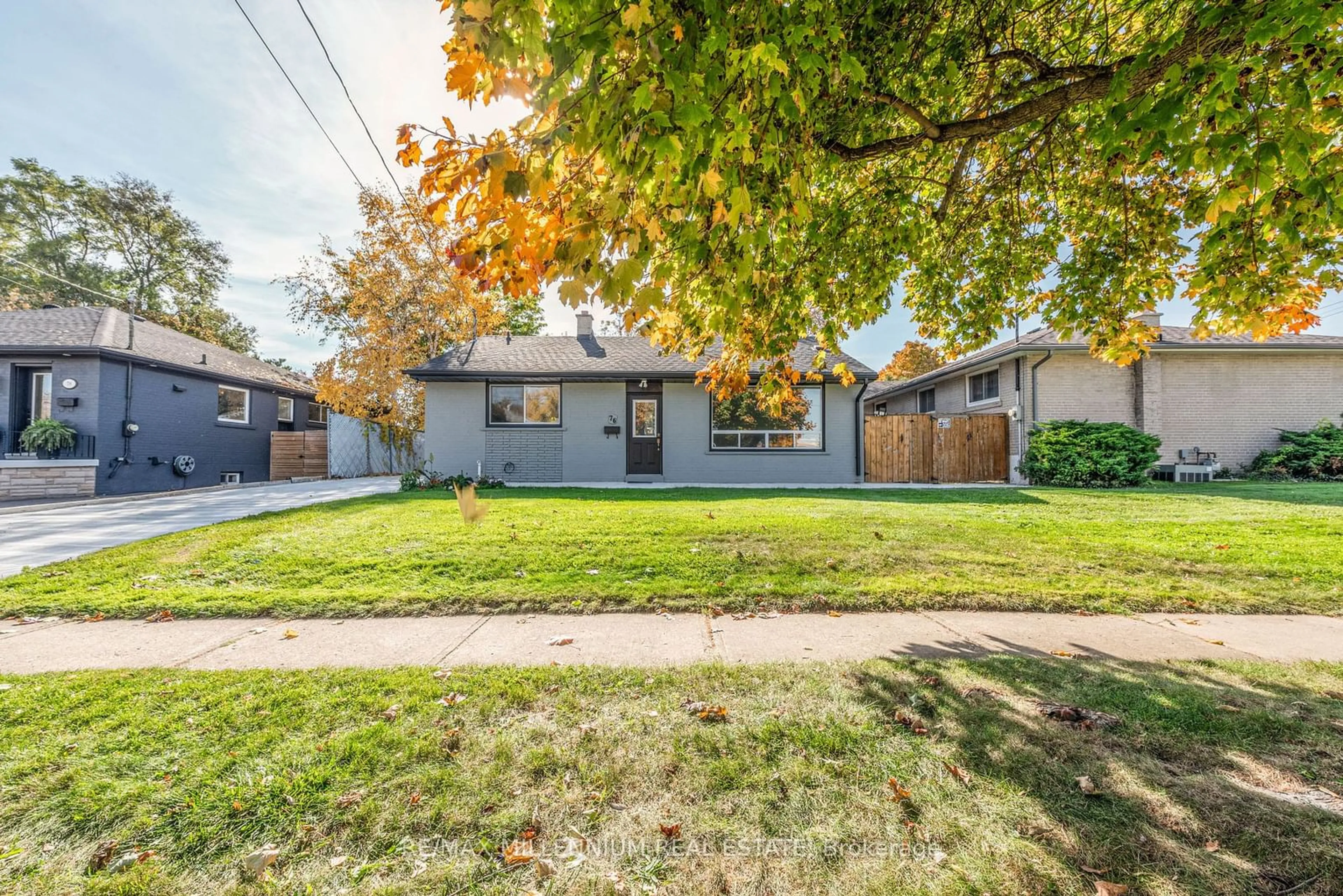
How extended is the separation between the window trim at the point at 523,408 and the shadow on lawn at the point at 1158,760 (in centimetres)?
1185

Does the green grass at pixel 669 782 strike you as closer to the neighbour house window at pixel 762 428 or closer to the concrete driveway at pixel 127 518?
the concrete driveway at pixel 127 518

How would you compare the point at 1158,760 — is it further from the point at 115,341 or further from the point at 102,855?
the point at 115,341

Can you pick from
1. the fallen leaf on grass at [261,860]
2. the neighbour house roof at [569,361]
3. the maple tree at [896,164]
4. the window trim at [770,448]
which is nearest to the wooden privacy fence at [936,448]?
the window trim at [770,448]

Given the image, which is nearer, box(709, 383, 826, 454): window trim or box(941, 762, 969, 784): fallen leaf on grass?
box(941, 762, 969, 784): fallen leaf on grass

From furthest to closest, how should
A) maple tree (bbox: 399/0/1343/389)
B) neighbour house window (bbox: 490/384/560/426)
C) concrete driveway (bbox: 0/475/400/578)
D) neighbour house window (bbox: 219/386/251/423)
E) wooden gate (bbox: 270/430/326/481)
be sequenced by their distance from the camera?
wooden gate (bbox: 270/430/326/481), neighbour house window (bbox: 219/386/251/423), neighbour house window (bbox: 490/384/560/426), concrete driveway (bbox: 0/475/400/578), maple tree (bbox: 399/0/1343/389)

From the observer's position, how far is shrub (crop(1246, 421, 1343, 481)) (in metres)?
13.7

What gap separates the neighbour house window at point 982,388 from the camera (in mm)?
15867

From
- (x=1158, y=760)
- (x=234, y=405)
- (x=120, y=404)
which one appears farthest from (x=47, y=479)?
(x=1158, y=760)

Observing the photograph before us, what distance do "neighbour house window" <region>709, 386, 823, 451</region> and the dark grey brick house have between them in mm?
14797

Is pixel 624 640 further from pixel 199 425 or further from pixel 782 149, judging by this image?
pixel 199 425

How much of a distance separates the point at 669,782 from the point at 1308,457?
2072 cm

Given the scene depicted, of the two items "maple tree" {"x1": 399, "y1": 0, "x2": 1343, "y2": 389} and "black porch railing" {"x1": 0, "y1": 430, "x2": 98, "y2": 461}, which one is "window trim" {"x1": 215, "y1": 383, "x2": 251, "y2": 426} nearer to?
"black porch railing" {"x1": 0, "y1": 430, "x2": 98, "y2": 461}

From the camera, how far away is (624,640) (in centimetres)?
340

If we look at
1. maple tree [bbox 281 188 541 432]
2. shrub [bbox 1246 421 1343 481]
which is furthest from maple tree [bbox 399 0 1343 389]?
shrub [bbox 1246 421 1343 481]
